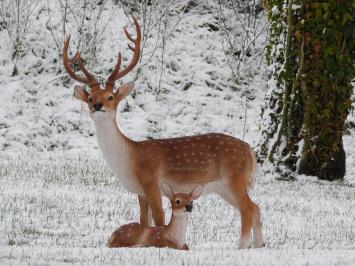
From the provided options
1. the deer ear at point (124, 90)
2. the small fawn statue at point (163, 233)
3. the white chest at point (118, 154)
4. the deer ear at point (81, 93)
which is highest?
the deer ear at point (124, 90)

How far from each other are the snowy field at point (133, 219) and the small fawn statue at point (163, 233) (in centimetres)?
28

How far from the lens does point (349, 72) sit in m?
14.5

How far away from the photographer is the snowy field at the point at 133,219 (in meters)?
6.40

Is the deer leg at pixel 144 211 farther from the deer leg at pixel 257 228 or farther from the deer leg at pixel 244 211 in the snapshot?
the deer leg at pixel 257 228

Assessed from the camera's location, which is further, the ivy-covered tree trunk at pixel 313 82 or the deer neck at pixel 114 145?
the ivy-covered tree trunk at pixel 313 82

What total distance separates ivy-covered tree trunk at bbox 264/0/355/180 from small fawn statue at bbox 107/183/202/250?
7.90 metres

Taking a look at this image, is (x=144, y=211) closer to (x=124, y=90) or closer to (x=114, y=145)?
(x=114, y=145)

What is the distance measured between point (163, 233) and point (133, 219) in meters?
2.69

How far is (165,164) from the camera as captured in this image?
24.7 ft

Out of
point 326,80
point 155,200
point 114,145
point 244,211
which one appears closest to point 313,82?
point 326,80

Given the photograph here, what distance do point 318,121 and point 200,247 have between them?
294 inches

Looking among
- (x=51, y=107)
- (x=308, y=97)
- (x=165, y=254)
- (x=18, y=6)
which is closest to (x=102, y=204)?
(x=165, y=254)

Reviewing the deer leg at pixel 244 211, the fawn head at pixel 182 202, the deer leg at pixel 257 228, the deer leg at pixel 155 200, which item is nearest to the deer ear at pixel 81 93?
the deer leg at pixel 155 200

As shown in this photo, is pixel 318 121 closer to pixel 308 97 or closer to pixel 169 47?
pixel 308 97
